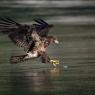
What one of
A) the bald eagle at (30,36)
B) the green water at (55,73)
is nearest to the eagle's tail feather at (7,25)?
the bald eagle at (30,36)

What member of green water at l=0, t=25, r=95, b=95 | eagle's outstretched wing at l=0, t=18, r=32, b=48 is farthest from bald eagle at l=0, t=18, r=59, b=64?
green water at l=0, t=25, r=95, b=95

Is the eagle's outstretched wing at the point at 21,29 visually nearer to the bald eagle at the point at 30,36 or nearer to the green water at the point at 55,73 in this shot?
the bald eagle at the point at 30,36

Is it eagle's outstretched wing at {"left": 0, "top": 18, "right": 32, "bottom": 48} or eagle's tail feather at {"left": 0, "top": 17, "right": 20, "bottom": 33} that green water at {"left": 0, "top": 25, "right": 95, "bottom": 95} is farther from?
eagle's tail feather at {"left": 0, "top": 17, "right": 20, "bottom": 33}

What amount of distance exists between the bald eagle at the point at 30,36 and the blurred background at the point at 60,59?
185 mm

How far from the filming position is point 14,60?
428 inches

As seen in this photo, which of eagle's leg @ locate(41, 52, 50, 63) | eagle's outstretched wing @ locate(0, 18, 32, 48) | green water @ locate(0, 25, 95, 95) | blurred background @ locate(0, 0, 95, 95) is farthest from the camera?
eagle's leg @ locate(41, 52, 50, 63)

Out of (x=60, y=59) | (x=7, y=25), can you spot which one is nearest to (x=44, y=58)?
(x=7, y=25)

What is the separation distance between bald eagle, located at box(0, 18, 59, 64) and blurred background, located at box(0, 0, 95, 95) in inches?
7.3

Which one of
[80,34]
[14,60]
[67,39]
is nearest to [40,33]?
[14,60]

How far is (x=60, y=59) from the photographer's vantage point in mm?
11820

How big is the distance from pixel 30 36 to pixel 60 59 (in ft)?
4.19

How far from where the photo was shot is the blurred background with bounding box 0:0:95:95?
9.68 m

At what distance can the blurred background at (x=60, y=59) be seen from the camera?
31.8 feet

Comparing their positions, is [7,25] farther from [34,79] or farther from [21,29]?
[34,79]
